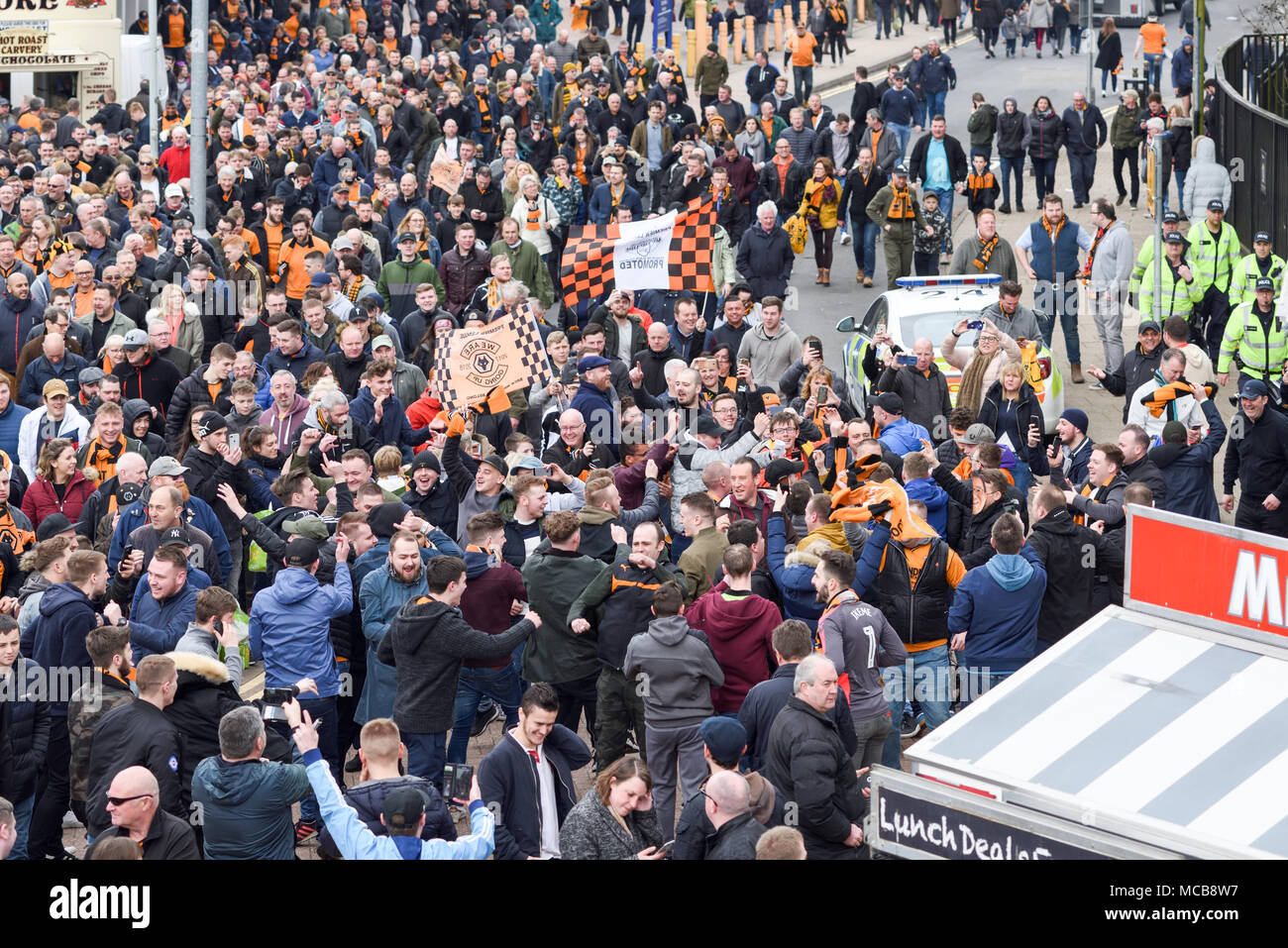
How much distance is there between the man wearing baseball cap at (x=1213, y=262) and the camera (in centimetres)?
1784

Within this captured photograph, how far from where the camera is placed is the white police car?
1652 centimetres

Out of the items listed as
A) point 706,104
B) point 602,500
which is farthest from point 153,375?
point 706,104

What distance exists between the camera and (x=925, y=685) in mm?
10945

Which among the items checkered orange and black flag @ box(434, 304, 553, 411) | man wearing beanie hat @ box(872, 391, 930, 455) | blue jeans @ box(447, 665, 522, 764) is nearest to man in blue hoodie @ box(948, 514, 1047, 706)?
man wearing beanie hat @ box(872, 391, 930, 455)

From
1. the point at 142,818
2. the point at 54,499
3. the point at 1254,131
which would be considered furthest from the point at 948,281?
the point at 142,818

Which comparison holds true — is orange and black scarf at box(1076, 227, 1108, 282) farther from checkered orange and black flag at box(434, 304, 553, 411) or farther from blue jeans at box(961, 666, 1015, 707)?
blue jeans at box(961, 666, 1015, 707)

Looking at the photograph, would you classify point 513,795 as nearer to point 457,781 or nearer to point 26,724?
point 457,781

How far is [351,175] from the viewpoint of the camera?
20875 mm

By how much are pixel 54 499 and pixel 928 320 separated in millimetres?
8335

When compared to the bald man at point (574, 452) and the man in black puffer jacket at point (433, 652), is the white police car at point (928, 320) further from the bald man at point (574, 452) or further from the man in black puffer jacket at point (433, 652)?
the man in black puffer jacket at point (433, 652)

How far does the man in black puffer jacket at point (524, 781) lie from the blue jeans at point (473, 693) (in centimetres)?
190

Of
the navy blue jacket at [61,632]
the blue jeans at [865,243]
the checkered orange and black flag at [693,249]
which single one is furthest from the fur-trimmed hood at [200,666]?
the blue jeans at [865,243]

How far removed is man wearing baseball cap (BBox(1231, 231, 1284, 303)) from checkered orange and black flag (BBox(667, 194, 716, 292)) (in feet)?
15.8

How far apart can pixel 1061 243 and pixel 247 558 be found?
1016cm
